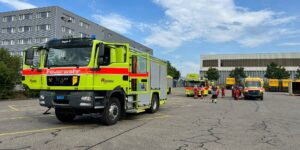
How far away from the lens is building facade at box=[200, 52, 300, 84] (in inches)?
4545

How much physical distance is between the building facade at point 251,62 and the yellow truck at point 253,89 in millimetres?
91653

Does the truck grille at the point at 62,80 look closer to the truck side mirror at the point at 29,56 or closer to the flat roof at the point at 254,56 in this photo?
the truck side mirror at the point at 29,56

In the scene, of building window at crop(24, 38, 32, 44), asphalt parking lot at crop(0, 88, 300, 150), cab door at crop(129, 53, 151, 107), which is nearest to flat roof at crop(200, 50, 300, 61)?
building window at crop(24, 38, 32, 44)

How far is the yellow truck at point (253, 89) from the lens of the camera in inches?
1147

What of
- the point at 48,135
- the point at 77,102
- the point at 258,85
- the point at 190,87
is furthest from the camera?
the point at 190,87

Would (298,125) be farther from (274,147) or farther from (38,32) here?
(38,32)

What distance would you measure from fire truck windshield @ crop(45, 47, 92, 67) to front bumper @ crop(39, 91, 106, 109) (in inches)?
37.0

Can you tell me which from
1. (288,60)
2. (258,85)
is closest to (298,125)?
(258,85)

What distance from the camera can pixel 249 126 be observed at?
424 inches

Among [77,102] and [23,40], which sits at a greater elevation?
[23,40]

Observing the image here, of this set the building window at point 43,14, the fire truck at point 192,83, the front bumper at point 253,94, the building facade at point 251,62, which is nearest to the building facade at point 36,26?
the building window at point 43,14

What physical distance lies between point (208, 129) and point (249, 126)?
6.17 feet

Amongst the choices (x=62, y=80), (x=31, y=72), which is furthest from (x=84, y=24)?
(x=62, y=80)

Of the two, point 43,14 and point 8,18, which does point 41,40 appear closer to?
point 43,14
